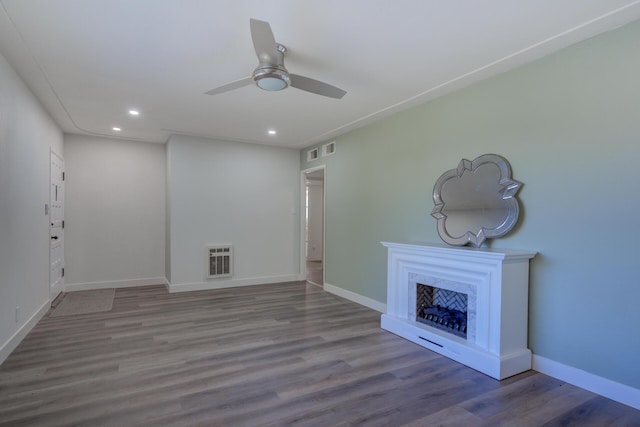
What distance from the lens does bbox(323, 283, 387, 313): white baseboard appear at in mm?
4383

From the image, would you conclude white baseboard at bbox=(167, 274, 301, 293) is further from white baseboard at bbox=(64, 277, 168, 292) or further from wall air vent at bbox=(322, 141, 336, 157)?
wall air vent at bbox=(322, 141, 336, 157)

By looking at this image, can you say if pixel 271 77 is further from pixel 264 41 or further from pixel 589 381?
pixel 589 381

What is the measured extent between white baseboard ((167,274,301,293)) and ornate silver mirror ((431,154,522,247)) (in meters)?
3.56

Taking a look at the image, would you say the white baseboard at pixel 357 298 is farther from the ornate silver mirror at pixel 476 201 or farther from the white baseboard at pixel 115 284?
the white baseboard at pixel 115 284

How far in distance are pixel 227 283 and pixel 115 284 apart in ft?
6.24

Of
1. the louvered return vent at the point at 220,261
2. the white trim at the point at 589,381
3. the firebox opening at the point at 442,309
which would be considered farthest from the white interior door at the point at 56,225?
the white trim at the point at 589,381

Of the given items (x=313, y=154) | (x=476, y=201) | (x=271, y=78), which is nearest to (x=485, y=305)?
(x=476, y=201)

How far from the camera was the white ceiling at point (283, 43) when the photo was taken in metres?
2.12

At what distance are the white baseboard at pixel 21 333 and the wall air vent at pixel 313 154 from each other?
439 cm

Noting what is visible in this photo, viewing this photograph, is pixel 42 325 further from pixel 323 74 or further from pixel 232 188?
pixel 323 74

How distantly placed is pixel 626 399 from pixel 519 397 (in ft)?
2.19

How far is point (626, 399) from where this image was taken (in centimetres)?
223

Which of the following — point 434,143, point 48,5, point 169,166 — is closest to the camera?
point 48,5

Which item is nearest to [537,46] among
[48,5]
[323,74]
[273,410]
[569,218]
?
[569,218]
